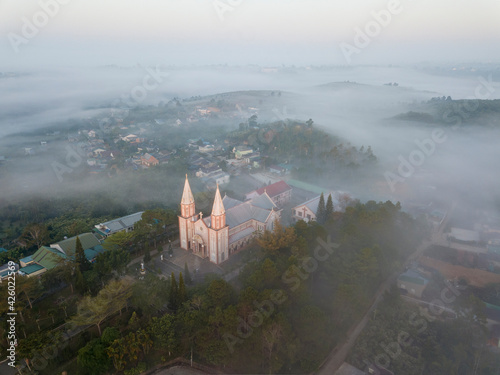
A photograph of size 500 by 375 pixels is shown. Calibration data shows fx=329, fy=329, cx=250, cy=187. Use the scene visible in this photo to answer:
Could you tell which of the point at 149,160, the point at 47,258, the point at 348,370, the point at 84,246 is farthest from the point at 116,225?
the point at 149,160

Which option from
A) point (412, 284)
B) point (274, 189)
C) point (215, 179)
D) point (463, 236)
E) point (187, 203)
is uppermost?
point (187, 203)

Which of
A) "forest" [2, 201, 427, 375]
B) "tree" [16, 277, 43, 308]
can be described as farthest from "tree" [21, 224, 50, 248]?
"tree" [16, 277, 43, 308]

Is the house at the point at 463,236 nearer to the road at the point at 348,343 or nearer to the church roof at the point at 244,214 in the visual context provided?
the road at the point at 348,343

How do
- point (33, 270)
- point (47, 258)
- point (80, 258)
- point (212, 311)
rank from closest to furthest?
1. point (212, 311)
2. point (80, 258)
3. point (33, 270)
4. point (47, 258)

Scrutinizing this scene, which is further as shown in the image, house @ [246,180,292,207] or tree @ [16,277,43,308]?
house @ [246,180,292,207]

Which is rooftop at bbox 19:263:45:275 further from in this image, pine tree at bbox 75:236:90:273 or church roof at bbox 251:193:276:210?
church roof at bbox 251:193:276:210

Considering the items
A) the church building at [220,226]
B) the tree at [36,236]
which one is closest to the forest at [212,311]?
the church building at [220,226]

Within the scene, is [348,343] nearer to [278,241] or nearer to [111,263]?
[278,241]
